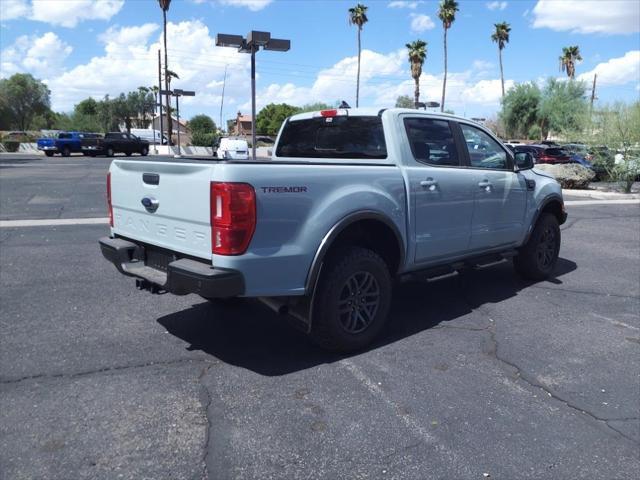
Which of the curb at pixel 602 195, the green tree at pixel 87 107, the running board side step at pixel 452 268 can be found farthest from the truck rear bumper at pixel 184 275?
the green tree at pixel 87 107

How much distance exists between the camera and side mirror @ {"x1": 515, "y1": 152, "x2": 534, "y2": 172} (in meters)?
6.06

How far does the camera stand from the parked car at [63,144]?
3578cm

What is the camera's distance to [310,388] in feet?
12.3

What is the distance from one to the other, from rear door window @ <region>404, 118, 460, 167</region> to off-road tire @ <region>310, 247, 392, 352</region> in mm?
1150

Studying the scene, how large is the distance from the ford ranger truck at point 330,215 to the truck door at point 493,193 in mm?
19

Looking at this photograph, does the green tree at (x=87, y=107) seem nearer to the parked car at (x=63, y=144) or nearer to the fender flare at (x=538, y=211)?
the parked car at (x=63, y=144)

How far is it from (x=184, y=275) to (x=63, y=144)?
36.7 m

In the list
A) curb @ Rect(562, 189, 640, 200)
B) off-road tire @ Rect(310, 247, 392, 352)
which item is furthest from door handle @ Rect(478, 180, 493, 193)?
curb @ Rect(562, 189, 640, 200)

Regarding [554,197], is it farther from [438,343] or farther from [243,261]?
[243,261]

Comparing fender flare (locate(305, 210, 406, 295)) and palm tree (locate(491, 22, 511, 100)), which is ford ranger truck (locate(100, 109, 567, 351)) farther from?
palm tree (locate(491, 22, 511, 100))

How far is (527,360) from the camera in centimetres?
433

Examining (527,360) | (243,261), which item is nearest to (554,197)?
(527,360)

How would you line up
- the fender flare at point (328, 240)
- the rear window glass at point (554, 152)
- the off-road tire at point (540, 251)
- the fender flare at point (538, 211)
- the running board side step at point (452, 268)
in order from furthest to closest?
the rear window glass at point (554, 152) → the off-road tire at point (540, 251) → the fender flare at point (538, 211) → the running board side step at point (452, 268) → the fender flare at point (328, 240)

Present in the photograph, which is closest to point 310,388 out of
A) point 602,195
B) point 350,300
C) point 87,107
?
point 350,300
